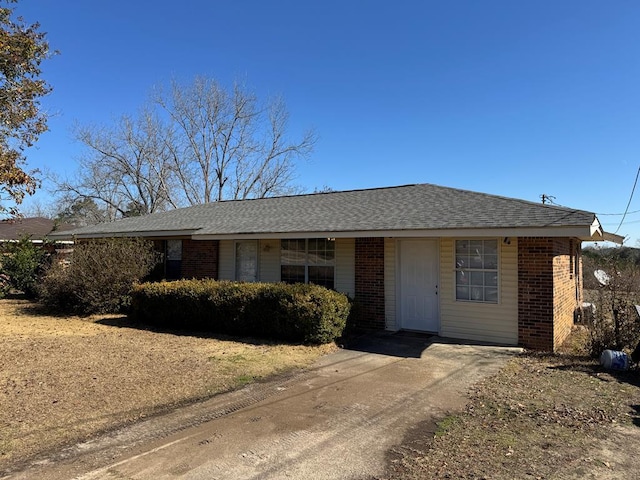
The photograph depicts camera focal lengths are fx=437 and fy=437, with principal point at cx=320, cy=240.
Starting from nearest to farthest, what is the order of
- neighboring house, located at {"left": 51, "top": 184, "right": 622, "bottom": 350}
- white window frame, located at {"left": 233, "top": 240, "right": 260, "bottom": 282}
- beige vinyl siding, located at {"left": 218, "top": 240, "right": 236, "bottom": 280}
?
neighboring house, located at {"left": 51, "top": 184, "right": 622, "bottom": 350} < white window frame, located at {"left": 233, "top": 240, "right": 260, "bottom": 282} < beige vinyl siding, located at {"left": 218, "top": 240, "right": 236, "bottom": 280}

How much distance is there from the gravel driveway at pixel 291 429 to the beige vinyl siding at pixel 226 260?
23.2 feet

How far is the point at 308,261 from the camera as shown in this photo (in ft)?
40.6

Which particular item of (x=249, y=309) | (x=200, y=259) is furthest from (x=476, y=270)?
(x=200, y=259)

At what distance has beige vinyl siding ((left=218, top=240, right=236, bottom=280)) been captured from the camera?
1389 cm

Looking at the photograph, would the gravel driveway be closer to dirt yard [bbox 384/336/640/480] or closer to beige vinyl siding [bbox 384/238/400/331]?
dirt yard [bbox 384/336/640/480]

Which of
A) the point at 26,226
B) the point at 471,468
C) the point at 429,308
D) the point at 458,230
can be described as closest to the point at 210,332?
the point at 429,308

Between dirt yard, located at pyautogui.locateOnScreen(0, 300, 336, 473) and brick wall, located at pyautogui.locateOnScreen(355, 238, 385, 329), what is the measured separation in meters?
2.35

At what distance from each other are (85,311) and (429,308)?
31.9 feet

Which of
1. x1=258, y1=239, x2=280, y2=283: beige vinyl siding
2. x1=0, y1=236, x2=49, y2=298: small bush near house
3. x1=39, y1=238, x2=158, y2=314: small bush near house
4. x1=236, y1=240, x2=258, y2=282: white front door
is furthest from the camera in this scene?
x1=0, y1=236, x2=49, y2=298: small bush near house

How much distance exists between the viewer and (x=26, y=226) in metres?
28.7

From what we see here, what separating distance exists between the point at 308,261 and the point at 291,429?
7.72 m

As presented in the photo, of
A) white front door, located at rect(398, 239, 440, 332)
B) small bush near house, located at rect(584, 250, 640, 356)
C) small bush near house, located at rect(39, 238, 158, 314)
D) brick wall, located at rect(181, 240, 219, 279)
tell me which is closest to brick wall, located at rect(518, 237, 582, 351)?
small bush near house, located at rect(584, 250, 640, 356)

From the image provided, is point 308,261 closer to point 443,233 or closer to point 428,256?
point 428,256

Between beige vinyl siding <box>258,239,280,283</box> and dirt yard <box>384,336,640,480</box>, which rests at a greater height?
beige vinyl siding <box>258,239,280,283</box>
